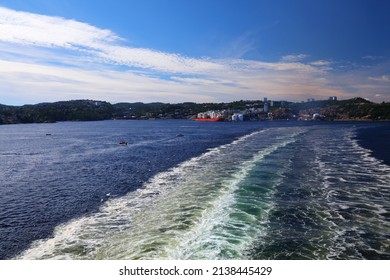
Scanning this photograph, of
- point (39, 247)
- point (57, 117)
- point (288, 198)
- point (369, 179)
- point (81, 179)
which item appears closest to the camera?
point (39, 247)

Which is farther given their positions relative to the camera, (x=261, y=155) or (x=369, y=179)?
(x=261, y=155)

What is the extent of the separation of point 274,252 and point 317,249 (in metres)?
1.47

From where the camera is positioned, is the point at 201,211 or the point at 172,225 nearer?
the point at 172,225

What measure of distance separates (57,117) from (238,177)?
160099 millimetres

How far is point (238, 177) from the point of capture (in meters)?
22.5

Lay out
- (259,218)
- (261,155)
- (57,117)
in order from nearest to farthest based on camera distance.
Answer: (259,218) < (261,155) < (57,117)

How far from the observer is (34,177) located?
2491cm

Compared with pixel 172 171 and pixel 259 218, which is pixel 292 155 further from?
pixel 259 218

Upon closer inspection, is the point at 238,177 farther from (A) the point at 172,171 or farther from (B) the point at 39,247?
(B) the point at 39,247

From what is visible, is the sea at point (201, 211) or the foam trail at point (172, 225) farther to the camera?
the sea at point (201, 211)

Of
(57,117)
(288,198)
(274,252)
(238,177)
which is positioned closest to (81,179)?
(238,177)

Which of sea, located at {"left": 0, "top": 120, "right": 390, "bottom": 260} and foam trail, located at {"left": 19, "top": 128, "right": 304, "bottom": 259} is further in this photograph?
sea, located at {"left": 0, "top": 120, "right": 390, "bottom": 260}

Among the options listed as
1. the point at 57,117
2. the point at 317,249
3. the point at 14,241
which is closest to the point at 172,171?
the point at 14,241
